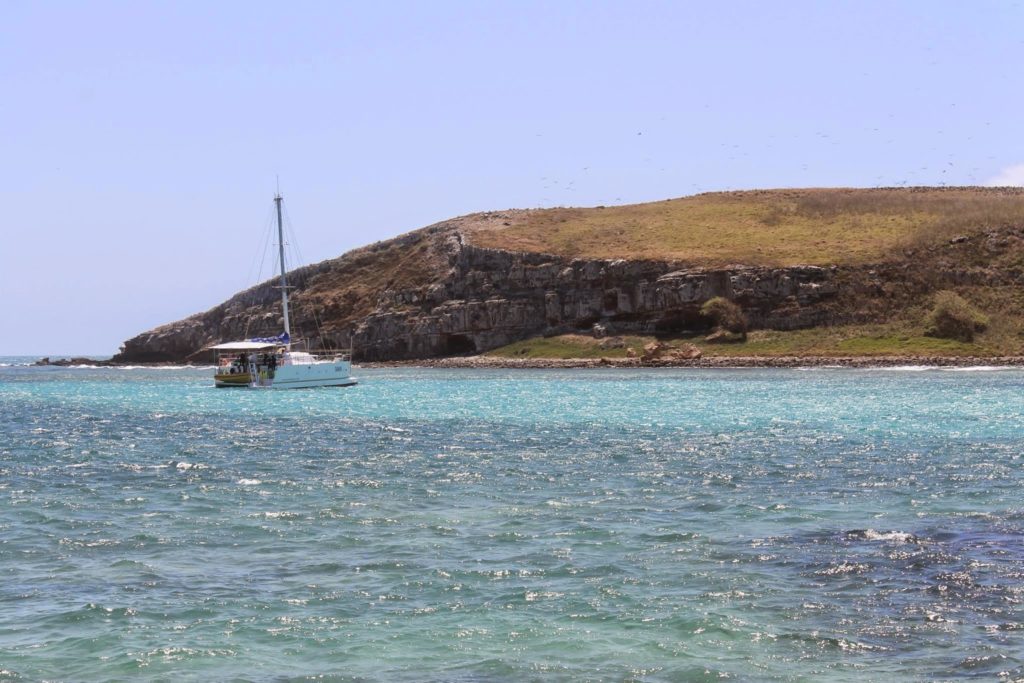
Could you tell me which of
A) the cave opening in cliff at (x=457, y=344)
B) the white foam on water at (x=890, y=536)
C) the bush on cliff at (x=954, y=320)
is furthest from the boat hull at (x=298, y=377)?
the white foam on water at (x=890, y=536)

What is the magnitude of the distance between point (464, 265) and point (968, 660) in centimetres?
12796

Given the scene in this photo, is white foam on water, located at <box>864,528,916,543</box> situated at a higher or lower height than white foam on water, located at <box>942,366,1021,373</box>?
higher

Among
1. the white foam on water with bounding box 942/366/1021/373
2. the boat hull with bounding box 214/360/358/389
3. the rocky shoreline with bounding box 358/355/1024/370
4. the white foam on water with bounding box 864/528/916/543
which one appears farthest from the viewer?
the rocky shoreline with bounding box 358/355/1024/370

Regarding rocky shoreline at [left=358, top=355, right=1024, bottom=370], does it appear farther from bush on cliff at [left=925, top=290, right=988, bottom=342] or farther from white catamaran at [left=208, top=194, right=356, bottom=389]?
white catamaran at [left=208, top=194, right=356, bottom=389]

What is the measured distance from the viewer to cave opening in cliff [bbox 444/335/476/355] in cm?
13435

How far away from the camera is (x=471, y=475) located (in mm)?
28641

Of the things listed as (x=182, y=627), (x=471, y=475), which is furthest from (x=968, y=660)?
(x=471, y=475)

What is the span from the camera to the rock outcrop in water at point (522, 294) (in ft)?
385

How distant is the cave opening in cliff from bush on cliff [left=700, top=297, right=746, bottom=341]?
1171 inches

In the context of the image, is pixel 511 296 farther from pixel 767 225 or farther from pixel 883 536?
pixel 883 536

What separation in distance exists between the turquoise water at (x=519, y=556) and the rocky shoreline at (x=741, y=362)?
5914 centimetres

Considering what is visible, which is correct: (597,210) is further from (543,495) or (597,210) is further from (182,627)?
(182,627)

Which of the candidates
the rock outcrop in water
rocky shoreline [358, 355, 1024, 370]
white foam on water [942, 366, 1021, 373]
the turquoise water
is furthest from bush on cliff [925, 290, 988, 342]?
the turquoise water

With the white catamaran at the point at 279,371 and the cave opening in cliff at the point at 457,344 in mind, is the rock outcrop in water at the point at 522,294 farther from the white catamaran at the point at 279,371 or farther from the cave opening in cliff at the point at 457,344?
the white catamaran at the point at 279,371
